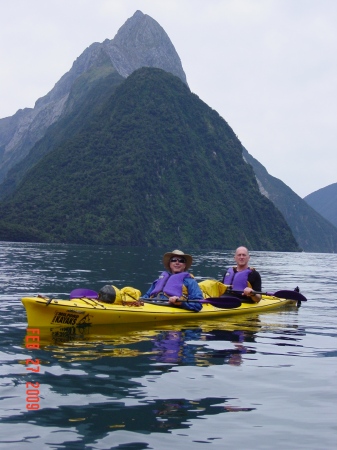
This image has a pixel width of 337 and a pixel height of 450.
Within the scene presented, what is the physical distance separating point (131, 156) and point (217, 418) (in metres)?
166

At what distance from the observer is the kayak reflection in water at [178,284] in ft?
42.8

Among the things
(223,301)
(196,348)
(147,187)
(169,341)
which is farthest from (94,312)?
(147,187)

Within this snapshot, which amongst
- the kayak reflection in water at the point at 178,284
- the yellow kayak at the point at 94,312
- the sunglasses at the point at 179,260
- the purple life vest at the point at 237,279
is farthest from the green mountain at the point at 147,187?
the yellow kayak at the point at 94,312

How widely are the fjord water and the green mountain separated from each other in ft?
374

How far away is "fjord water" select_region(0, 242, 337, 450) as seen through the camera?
18.7 feet

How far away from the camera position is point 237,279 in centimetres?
1498

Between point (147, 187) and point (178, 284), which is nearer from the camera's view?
point (178, 284)

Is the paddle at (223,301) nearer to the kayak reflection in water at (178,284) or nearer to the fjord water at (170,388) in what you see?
the kayak reflection in water at (178,284)

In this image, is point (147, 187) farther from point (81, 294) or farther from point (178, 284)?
point (81, 294)

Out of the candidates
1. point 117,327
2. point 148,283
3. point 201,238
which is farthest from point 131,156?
point 117,327

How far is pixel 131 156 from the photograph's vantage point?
169875 millimetres

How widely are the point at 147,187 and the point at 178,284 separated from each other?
14971 centimetres

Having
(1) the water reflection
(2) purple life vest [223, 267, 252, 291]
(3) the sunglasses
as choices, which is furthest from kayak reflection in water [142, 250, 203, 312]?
(2) purple life vest [223, 267, 252, 291]

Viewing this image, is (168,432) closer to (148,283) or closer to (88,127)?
(148,283)
